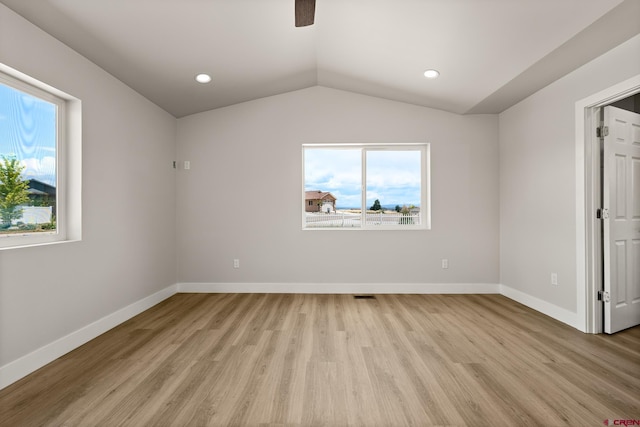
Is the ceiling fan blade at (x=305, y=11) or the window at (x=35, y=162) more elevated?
the ceiling fan blade at (x=305, y=11)

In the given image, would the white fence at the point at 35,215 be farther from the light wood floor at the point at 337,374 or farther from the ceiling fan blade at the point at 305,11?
the ceiling fan blade at the point at 305,11

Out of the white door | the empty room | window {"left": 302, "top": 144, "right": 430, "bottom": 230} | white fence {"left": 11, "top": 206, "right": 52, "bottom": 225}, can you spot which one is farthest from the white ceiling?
white fence {"left": 11, "top": 206, "right": 52, "bottom": 225}

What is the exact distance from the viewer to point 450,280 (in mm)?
4395

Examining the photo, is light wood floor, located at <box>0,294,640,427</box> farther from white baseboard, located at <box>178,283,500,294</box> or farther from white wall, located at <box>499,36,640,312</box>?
white baseboard, located at <box>178,283,500,294</box>

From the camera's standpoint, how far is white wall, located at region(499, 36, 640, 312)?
9.50ft

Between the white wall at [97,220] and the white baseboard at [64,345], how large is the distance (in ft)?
0.15

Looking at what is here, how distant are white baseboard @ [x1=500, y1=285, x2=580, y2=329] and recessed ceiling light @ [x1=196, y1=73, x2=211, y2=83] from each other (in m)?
4.46

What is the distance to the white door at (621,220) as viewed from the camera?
2908mm

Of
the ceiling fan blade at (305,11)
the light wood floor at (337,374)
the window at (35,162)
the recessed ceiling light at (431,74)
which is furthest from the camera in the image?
the recessed ceiling light at (431,74)

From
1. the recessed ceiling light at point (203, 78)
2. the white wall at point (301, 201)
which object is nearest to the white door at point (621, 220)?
the white wall at point (301, 201)

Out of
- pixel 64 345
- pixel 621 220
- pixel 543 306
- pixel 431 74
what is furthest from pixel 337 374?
pixel 431 74

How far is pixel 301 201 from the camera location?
444 cm

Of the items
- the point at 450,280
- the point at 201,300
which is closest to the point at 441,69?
the point at 450,280

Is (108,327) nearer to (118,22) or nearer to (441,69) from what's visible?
(118,22)
